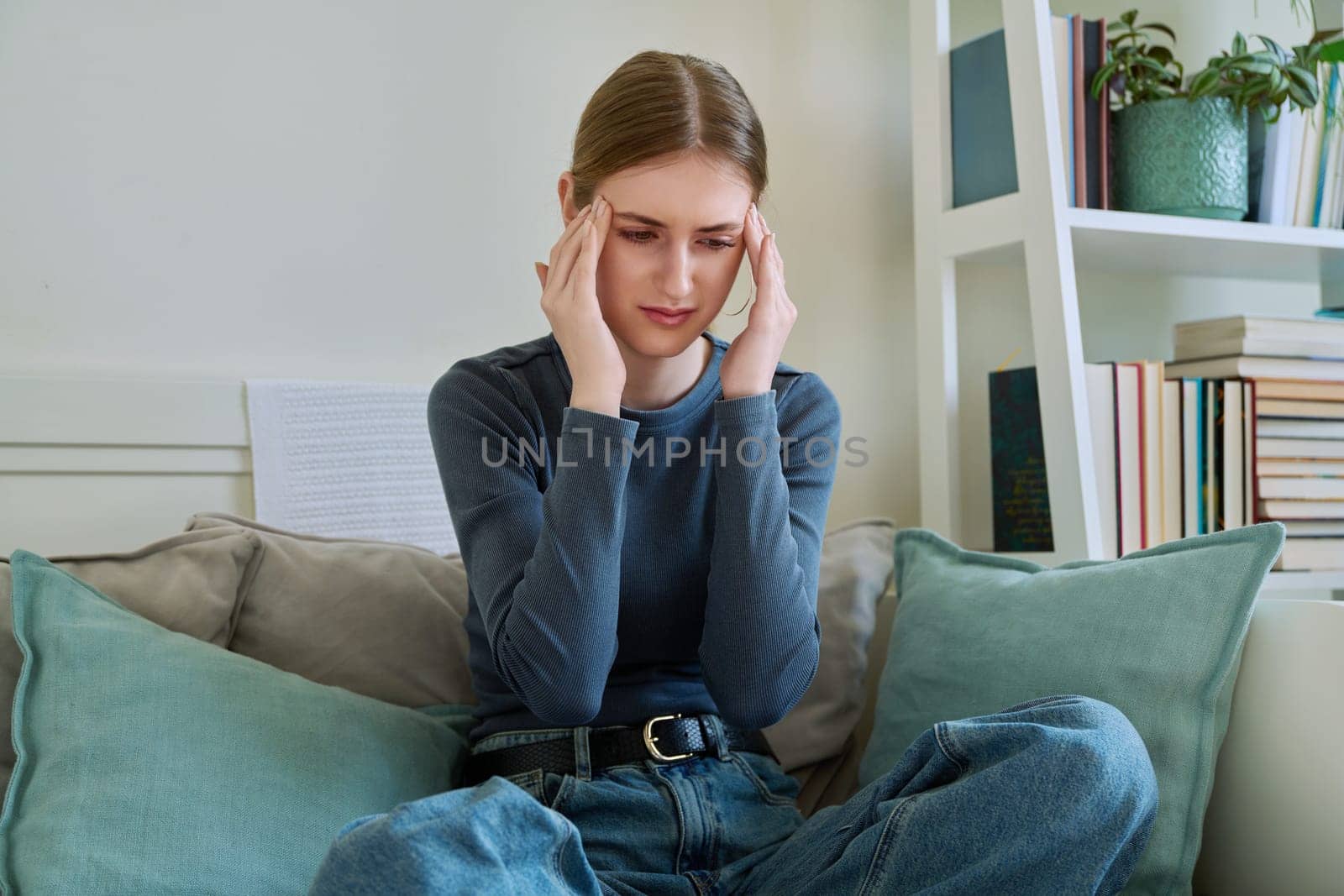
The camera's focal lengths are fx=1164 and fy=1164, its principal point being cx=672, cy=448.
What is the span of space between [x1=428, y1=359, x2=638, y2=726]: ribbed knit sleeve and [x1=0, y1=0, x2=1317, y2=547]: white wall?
20.6 inches

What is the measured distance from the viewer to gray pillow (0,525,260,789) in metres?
1.18

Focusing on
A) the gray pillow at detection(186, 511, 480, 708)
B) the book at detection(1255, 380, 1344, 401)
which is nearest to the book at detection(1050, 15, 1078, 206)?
the book at detection(1255, 380, 1344, 401)

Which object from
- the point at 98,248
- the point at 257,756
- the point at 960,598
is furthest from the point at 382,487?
the point at 960,598

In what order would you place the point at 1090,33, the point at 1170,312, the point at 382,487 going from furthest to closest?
the point at 1170,312 → the point at 1090,33 → the point at 382,487

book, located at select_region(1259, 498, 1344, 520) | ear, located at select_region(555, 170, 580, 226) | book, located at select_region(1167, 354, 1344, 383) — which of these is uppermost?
ear, located at select_region(555, 170, 580, 226)

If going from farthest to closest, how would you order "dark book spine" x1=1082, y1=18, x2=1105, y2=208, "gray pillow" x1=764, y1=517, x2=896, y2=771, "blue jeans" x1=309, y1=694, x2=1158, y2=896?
1. "dark book spine" x1=1082, y1=18, x2=1105, y2=208
2. "gray pillow" x1=764, y1=517, x2=896, y2=771
3. "blue jeans" x1=309, y1=694, x2=1158, y2=896

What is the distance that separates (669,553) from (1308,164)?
4.15 ft

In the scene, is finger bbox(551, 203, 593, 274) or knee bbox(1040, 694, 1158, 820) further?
finger bbox(551, 203, 593, 274)

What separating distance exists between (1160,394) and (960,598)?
559 millimetres

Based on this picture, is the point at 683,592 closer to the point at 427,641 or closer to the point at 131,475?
the point at 427,641

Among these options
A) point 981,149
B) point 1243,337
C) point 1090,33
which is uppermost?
point 1090,33

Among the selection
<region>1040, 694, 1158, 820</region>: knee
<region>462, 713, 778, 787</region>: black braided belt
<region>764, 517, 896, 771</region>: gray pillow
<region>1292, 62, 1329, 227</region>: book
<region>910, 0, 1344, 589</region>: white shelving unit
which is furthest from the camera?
<region>1292, 62, 1329, 227</region>: book

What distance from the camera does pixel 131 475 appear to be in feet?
4.78

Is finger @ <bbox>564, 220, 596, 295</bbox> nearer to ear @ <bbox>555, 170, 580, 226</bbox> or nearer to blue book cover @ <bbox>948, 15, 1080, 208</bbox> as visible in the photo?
ear @ <bbox>555, 170, 580, 226</bbox>
